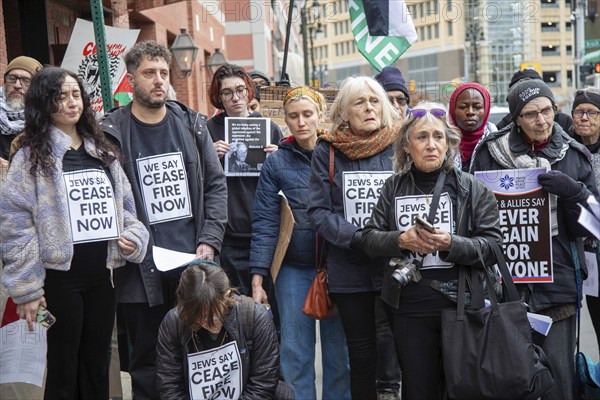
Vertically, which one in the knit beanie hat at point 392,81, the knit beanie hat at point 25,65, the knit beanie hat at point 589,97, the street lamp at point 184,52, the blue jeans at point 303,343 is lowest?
the blue jeans at point 303,343

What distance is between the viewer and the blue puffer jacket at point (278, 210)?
5098 millimetres

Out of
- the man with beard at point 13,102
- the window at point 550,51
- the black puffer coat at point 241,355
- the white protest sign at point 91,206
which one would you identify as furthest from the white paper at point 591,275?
the window at point 550,51

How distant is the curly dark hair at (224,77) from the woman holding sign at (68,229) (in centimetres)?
143

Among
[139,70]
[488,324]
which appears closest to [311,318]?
[488,324]

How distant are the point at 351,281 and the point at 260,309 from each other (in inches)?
23.9

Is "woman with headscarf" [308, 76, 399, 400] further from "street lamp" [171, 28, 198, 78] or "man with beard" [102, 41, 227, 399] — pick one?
"street lamp" [171, 28, 198, 78]

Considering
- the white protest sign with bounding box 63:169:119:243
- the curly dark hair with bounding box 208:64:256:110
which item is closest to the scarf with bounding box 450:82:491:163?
the curly dark hair with bounding box 208:64:256:110

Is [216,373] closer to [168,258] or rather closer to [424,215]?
[168,258]

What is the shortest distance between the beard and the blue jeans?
1256 millimetres

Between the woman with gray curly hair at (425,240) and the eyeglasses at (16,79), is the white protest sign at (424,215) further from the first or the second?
the eyeglasses at (16,79)

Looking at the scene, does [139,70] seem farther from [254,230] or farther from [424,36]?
[424,36]

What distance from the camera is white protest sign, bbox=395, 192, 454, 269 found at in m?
4.19

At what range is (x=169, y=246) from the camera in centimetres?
489

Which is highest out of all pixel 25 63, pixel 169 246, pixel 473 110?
pixel 25 63
